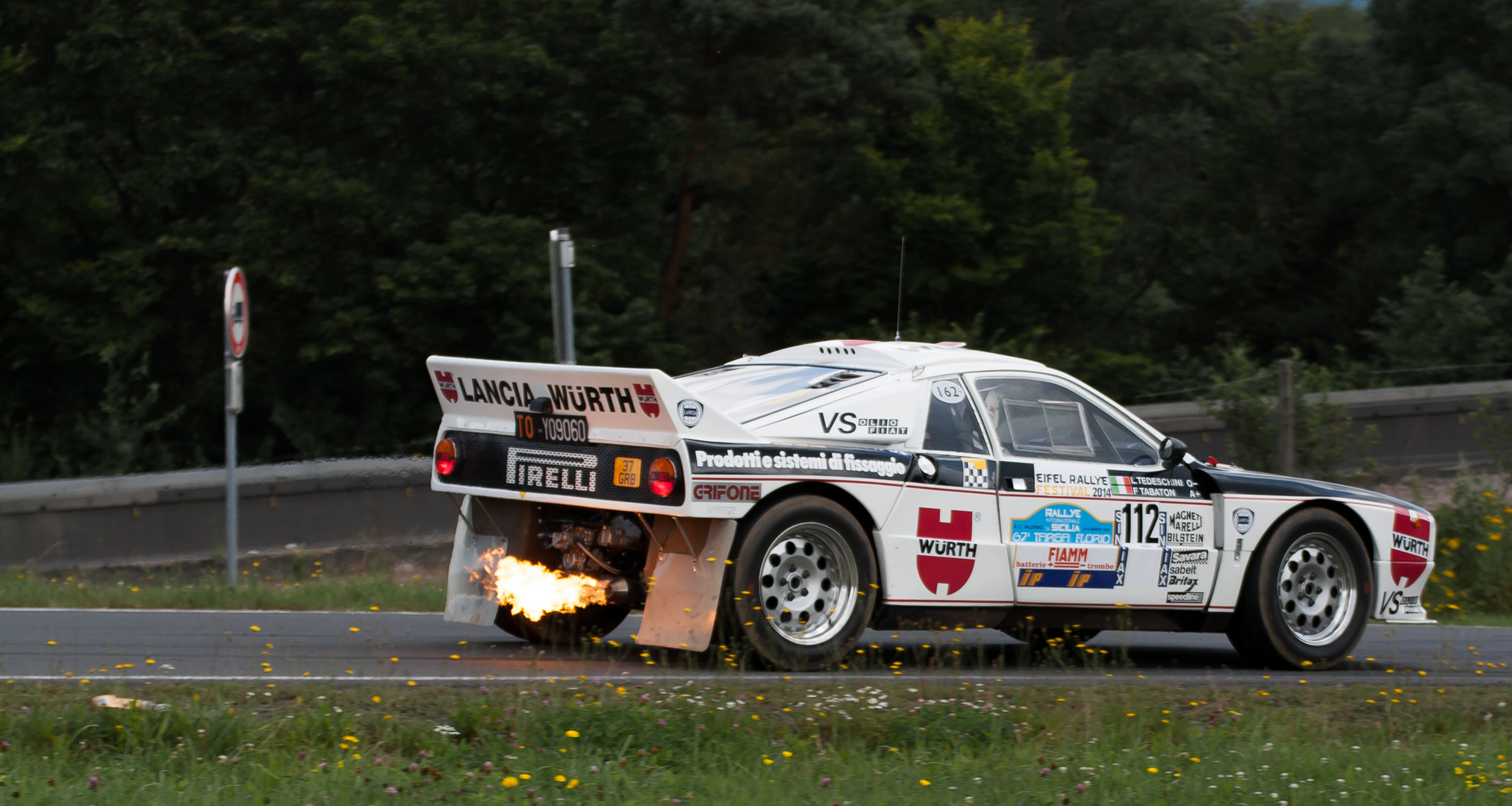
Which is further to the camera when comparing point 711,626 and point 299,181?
point 299,181

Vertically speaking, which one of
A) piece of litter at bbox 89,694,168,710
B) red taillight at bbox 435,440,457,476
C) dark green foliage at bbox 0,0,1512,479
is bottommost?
piece of litter at bbox 89,694,168,710

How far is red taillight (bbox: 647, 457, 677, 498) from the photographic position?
8.05m

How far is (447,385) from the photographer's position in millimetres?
9047

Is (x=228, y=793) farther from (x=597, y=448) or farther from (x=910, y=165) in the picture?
(x=910, y=165)

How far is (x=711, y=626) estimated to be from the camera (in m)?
8.09

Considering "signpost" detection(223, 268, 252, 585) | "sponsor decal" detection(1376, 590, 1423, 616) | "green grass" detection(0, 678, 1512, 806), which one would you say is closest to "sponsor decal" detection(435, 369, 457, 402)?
"green grass" detection(0, 678, 1512, 806)

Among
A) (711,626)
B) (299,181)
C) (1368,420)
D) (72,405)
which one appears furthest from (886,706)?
(72,405)

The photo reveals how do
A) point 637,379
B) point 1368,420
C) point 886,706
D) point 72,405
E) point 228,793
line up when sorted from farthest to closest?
point 72,405
point 1368,420
point 637,379
point 886,706
point 228,793

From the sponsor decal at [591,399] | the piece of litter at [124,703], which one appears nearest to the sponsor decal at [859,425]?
the sponsor decal at [591,399]

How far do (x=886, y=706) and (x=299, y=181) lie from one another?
973 inches

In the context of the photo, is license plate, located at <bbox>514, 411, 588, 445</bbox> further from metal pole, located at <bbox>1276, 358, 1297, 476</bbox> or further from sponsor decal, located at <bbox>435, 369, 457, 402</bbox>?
metal pole, located at <bbox>1276, 358, 1297, 476</bbox>

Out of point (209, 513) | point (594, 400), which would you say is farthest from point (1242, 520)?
point (209, 513)

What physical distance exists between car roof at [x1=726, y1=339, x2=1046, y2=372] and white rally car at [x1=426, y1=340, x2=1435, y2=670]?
2cm

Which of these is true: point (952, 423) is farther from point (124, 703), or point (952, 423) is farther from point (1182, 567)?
point (124, 703)
